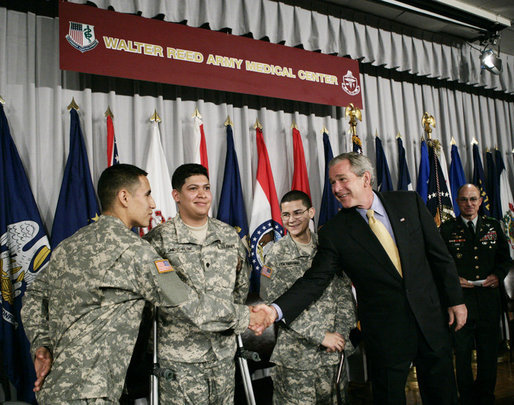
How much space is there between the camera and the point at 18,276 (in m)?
2.98

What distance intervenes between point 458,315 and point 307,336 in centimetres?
83

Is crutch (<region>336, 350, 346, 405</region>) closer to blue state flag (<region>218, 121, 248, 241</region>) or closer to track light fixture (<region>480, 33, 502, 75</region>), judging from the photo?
blue state flag (<region>218, 121, 248, 241</region>)

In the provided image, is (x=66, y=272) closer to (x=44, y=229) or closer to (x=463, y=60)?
(x=44, y=229)

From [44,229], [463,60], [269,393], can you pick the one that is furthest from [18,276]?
[463,60]

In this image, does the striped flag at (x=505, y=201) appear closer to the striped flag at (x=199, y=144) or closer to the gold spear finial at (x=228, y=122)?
the gold spear finial at (x=228, y=122)

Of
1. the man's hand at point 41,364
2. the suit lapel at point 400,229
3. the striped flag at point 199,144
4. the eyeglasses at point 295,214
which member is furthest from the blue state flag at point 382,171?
the man's hand at point 41,364

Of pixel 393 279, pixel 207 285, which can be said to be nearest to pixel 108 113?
pixel 207 285

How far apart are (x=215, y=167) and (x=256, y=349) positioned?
177 centimetres

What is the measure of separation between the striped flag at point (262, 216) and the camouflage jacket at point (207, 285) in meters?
1.33

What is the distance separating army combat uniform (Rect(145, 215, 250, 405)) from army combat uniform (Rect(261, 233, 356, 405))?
16.0 inches

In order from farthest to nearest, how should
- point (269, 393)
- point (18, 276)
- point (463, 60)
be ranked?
1. point (463, 60)
2. point (269, 393)
3. point (18, 276)

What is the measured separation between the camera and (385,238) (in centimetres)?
225

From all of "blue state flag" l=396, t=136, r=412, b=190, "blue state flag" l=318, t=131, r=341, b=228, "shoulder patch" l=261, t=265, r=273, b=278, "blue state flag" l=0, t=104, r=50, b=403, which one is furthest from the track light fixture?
"blue state flag" l=0, t=104, r=50, b=403

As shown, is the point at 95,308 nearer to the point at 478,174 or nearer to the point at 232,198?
the point at 232,198
